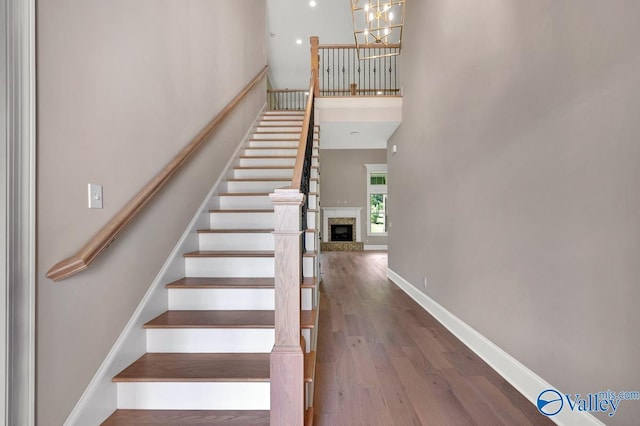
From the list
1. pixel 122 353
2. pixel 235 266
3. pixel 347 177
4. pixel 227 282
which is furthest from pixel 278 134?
pixel 347 177

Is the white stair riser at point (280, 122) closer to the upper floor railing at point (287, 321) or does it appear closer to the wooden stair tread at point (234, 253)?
the wooden stair tread at point (234, 253)

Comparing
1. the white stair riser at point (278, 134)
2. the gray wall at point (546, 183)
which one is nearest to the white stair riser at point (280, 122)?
the white stair riser at point (278, 134)

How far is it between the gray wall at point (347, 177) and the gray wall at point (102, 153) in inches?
333

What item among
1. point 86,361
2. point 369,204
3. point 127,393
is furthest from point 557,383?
point 369,204

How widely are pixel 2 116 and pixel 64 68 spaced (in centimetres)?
39

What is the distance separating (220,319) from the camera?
201 centimetres

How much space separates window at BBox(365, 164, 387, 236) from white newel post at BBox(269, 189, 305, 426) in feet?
32.3

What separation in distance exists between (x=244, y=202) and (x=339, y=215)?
800cm

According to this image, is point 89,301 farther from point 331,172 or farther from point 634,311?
point 331,172

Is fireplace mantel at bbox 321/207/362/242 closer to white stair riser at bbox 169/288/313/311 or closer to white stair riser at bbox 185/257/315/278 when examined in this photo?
white stair riser at bbox 185/257/315/278

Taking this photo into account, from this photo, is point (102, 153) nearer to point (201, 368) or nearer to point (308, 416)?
point (201, 368)

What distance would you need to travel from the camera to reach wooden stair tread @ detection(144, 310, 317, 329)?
190 centimetres

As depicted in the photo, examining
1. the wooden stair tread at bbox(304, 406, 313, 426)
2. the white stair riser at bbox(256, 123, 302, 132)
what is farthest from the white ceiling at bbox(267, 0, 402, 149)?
the wooden stair tread at bbox(304, 406, 313, 426)

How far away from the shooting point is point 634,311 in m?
1.30
